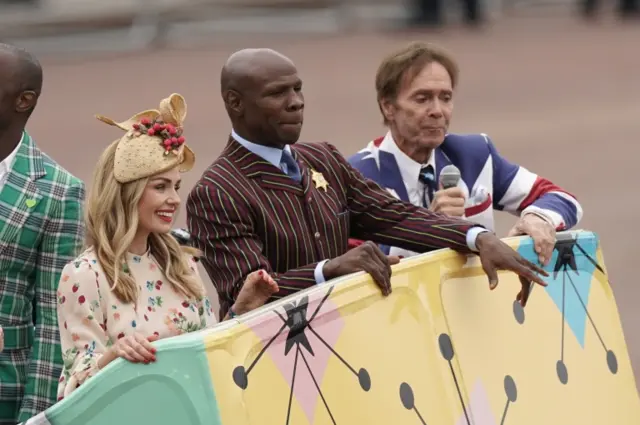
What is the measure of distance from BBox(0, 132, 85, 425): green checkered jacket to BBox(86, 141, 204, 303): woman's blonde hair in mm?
194

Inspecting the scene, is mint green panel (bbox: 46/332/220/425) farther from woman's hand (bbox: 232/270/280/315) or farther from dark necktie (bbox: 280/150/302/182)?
dark necktie (bbox: 280/150/302/182)

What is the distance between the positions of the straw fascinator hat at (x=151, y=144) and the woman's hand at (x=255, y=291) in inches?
17.6

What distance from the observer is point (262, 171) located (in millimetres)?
5328

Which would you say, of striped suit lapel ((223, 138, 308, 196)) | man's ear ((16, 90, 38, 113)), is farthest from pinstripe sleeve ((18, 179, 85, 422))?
striped suit lapel ((223, 138, 308, 196))

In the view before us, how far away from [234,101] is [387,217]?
651mm

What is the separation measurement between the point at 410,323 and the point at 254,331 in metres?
0.75

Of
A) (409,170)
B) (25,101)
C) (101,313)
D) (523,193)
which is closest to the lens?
(101,313)

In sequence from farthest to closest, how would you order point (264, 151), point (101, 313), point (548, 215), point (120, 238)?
point (548, 215)
point (264, 151)
point (120, 238)
point (101, 313)

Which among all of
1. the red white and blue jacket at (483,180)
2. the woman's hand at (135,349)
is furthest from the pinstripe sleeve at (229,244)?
the red white and blue jacket at (483,180)

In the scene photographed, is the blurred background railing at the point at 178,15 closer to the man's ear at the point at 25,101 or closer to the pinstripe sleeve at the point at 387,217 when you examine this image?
the pinstripe sleeve at the point at 387,217

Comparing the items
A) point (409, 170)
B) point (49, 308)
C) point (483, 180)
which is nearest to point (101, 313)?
point (49, 308)

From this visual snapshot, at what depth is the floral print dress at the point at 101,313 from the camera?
4734 millimetres

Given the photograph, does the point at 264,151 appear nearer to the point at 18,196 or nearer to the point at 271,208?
the point at 271,208

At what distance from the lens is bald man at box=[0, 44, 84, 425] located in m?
5.16
